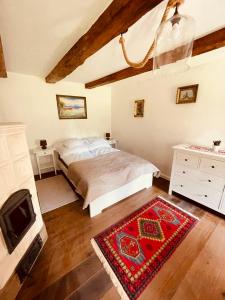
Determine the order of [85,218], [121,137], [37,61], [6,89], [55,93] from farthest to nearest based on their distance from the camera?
[121,137] < [55,93] < [6,89] < [37,61] < [85,218]

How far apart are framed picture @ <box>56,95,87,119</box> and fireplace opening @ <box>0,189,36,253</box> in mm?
2560

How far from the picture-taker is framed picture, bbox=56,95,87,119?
3.34 m

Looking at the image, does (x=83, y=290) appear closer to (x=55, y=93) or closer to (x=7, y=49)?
(x=7, y=49)

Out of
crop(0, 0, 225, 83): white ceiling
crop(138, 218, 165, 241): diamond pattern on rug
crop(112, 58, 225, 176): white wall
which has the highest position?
crop(0, 0, 225, 83): white ceiling

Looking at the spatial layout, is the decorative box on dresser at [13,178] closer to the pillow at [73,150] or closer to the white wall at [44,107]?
the pillow at [73,150]

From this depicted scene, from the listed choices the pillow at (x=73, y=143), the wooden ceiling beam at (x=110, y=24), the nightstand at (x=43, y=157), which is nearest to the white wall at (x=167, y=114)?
the pillow at (x=73, y=143)

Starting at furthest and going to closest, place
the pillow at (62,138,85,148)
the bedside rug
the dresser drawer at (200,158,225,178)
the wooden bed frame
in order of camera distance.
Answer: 1. the pillow at (62,138,85,148)
2. the wooden bed frame
3. the dresser drawer at (200,158,225,178)
4. the bedside rug

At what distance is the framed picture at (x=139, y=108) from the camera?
10.6 ft

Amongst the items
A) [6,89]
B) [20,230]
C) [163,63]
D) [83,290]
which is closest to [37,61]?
[6,89]

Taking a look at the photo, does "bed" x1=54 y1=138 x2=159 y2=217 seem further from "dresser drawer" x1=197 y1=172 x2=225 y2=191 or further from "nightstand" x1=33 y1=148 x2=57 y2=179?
"dresser drawer" x1=197 y1=172 x2=225 y2=191

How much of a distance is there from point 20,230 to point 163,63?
2214 mm

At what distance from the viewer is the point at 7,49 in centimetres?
170

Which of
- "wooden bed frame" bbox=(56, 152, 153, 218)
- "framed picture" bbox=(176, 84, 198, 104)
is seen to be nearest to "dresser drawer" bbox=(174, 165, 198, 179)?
"wooden bed frame" bbox=(56, 152, 153, 218)

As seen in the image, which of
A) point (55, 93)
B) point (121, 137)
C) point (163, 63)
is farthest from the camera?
point (121, 137)
